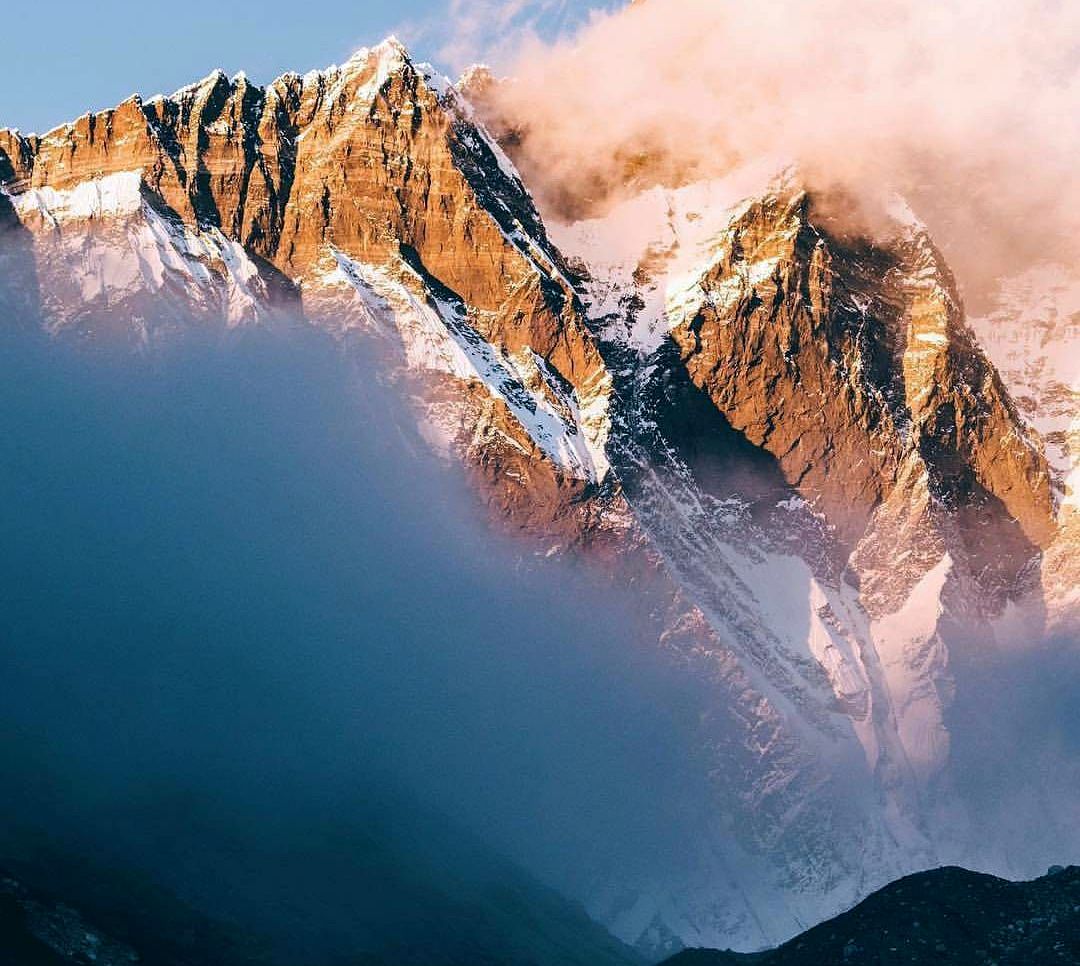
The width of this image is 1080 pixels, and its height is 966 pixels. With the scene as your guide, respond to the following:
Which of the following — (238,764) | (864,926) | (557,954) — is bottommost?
(557,954)

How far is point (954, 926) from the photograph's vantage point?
127125 millimetres

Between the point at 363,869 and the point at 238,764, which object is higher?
the point at 238,764

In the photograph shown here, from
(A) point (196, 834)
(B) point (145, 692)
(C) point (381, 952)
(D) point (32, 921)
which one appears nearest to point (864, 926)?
(C) point (381, 952)

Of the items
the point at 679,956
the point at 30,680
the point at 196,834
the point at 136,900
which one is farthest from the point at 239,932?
the point at 30,680

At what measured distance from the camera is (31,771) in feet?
561

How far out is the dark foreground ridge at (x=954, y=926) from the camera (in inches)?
4833

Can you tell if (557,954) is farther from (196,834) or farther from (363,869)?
(196,834)

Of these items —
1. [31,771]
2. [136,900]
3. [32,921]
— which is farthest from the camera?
[31,771]

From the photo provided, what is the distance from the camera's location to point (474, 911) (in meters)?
Result: 187

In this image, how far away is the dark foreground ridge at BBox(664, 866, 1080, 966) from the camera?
12275cm

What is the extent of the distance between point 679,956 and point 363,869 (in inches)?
1753

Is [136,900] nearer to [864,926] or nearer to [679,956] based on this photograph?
[679,956]

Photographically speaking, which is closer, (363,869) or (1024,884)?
(1024,884)

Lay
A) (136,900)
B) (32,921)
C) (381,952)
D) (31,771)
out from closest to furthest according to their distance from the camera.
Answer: (32,921)
(136,900)
(381,952)
(31,771)
